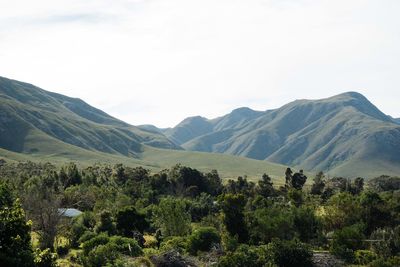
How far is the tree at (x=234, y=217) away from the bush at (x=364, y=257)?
16.7 m

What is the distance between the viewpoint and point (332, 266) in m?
45.4

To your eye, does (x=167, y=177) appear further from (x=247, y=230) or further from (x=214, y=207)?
(x=247, y=230)

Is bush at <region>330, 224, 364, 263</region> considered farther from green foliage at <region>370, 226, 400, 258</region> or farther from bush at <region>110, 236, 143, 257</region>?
bush at <region>110, 236, 143, 257</region>

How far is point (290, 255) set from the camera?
1767 inches

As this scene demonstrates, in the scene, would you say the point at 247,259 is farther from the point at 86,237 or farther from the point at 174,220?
the point at 174,220

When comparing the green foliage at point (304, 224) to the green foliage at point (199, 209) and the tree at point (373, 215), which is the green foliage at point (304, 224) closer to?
the tree at point (373, 215)

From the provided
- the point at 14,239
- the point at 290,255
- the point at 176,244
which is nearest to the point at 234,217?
the point at 176,244

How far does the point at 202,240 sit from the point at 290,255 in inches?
476

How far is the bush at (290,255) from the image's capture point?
4484cm

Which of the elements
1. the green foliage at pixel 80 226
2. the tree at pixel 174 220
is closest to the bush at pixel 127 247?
the green foliage at pixel 80 226

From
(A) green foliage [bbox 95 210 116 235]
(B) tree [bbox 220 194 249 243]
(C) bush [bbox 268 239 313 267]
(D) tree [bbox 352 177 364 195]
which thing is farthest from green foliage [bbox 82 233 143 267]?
(D) tree [bbox 352 177 364 195]

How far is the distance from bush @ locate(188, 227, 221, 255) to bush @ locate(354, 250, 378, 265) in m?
15.6

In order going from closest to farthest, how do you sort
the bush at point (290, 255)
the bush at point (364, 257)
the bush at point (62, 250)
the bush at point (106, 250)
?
the bush at point (106, 250) → the bush at point (290, 255) → the bush at point (364, 257) → the bush at point (62, 250)

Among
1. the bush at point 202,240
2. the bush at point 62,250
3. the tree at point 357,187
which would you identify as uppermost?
the tree at point 357,187
